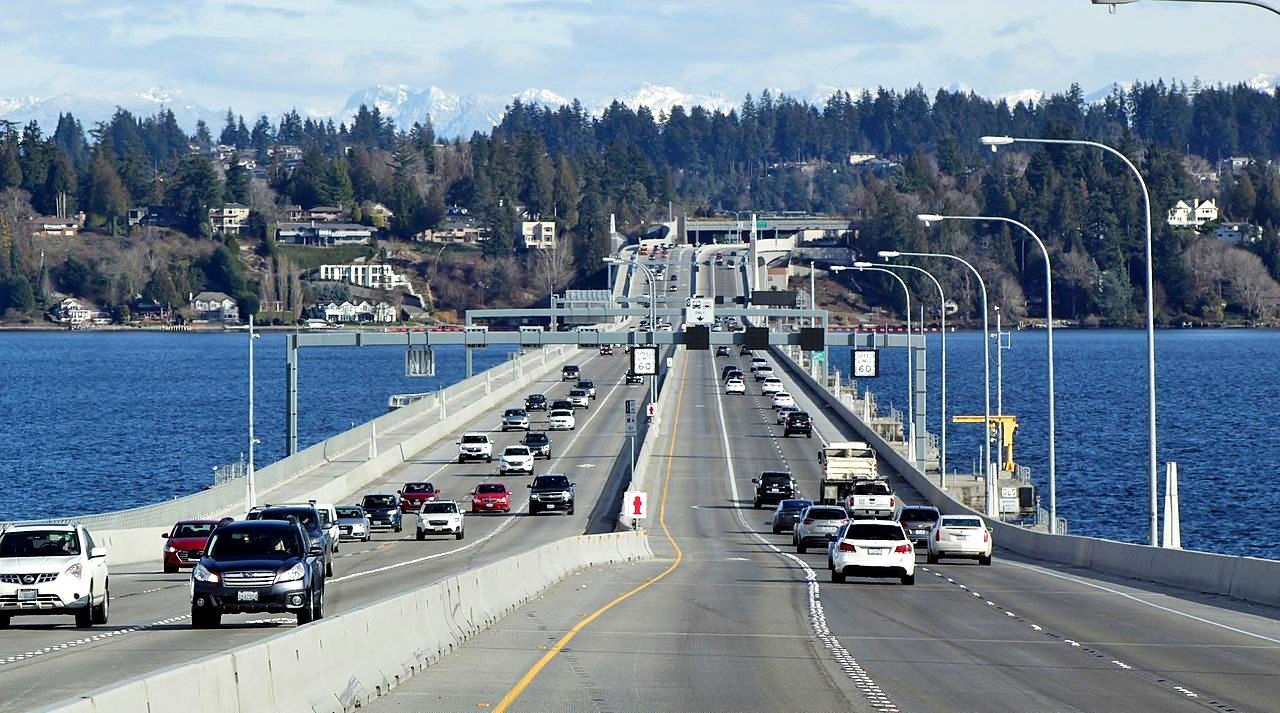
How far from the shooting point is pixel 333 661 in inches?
698

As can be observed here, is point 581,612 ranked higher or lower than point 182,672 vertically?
lower

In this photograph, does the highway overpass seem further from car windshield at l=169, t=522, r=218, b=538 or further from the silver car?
car windshield at l=169, t=522, r=218, b=538

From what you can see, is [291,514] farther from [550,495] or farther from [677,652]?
[550,495]

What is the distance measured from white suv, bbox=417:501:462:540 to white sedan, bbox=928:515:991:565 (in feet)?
57.9

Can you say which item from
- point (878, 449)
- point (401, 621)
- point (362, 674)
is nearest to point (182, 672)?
point (362, 674)

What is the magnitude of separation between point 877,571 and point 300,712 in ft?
80.4

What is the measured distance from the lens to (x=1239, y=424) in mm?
151625

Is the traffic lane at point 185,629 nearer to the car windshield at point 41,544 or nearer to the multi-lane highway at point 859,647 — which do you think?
the car windshield at point 41,544

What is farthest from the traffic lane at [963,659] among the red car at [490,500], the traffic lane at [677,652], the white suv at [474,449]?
the white suv at [474,449]

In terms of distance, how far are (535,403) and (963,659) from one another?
9674 centimetres

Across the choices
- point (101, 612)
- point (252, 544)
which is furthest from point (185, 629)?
point (252, 544)

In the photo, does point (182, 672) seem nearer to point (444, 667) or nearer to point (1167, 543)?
point (444, 667)

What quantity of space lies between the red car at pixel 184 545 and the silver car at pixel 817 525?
741 inches

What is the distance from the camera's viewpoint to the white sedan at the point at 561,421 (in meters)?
108
